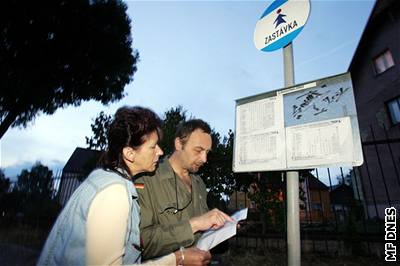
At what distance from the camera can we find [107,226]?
114cm

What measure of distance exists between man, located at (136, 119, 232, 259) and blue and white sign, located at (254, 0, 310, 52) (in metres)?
0.99

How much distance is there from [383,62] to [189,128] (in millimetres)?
19604

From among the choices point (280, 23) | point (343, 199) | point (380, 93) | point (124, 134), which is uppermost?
point (380, 93)

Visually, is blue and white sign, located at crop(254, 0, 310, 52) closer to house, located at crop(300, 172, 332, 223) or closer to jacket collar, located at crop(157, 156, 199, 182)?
jacket collar, located at crop(157, 156, 199, 182)

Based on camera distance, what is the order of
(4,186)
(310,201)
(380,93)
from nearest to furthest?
(310,201) → (4,186) → (380,93)

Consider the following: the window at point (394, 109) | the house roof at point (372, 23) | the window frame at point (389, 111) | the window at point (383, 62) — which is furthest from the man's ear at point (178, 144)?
the window at point (383, 62)

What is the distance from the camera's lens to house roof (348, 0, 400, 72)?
1523 centimetres

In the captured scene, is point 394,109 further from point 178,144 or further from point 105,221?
point 105,221

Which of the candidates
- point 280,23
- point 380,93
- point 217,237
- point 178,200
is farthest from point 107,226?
point 380,93

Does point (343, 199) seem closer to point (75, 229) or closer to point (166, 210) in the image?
point (166, 210)

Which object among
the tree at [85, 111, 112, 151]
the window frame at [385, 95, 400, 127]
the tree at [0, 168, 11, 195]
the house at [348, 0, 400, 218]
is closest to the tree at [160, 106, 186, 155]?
the tree at [85, 111, 112, 151]

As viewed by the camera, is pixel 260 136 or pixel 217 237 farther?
pixel 260 136

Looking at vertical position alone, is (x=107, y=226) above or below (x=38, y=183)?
below

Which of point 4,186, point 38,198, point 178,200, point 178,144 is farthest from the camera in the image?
point 4,186
